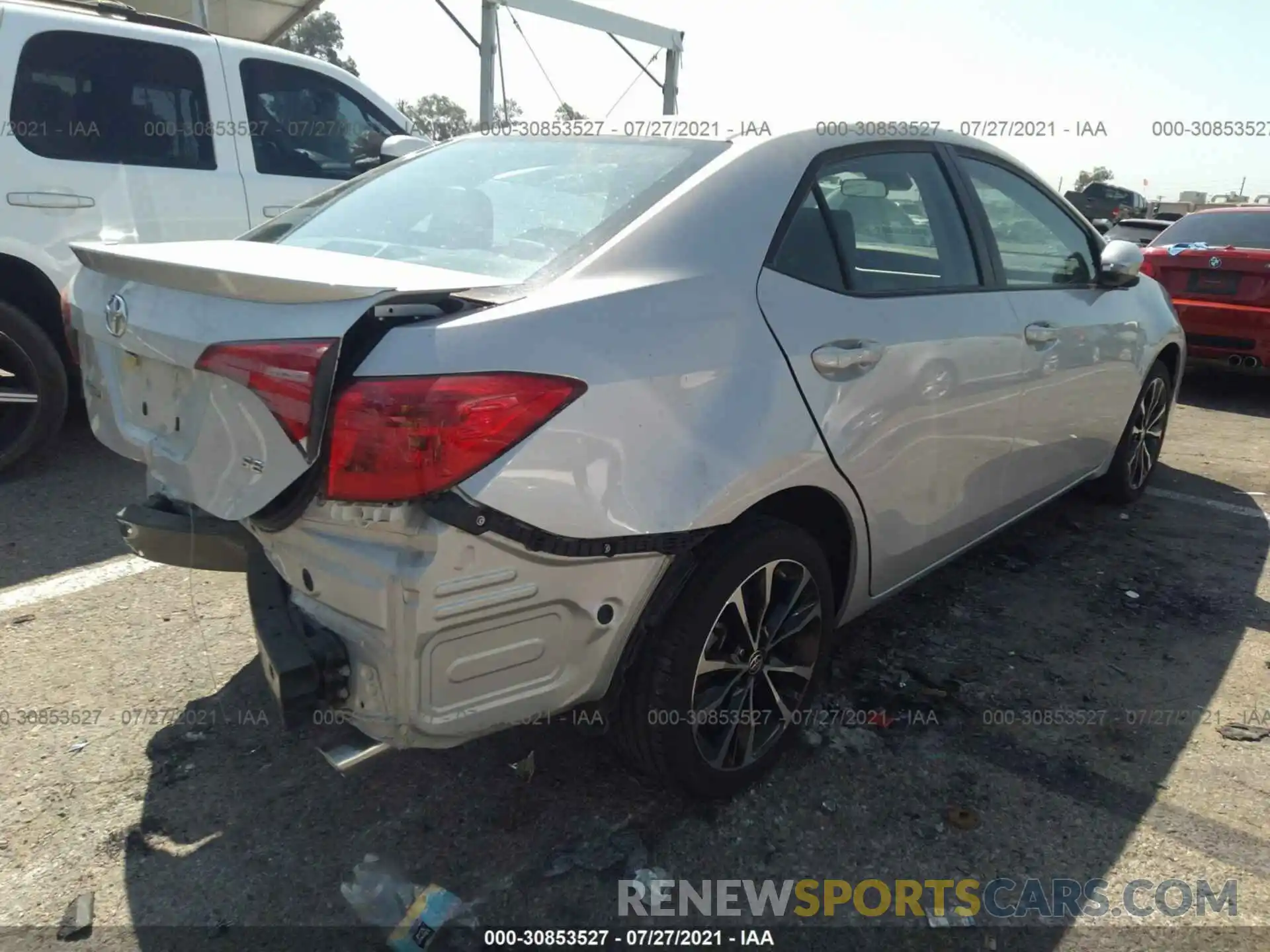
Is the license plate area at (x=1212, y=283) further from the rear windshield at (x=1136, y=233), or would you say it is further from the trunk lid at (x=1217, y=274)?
the rear windshield at (x=1136, y=233)

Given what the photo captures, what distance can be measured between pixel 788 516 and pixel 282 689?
1.36 m

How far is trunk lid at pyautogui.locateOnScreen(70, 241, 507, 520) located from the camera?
1.79 m

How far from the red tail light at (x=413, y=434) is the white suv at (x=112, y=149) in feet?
11.5

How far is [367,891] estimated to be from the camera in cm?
216

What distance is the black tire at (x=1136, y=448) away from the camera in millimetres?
4586

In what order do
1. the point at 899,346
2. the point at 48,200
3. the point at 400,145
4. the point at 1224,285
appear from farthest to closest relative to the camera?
the point at 1224,285 < the point at 48,200 < the point at 400,145 < the point at 899,346

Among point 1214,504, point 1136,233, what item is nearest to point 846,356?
point 1214,504

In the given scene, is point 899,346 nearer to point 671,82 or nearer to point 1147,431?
point 1147,431

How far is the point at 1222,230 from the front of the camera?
26.0 ft

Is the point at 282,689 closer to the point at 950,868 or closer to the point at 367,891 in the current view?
the point at 367,891

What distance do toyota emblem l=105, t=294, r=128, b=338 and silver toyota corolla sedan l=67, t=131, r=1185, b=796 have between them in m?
0.01

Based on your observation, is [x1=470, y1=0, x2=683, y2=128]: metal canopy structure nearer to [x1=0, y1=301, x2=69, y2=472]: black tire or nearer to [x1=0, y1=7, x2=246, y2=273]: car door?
[x1=0, y1=7, x2=246, y2=273]: car door

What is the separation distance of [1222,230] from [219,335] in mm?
8539

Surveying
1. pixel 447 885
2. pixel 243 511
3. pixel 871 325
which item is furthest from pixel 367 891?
pixel 871 325
